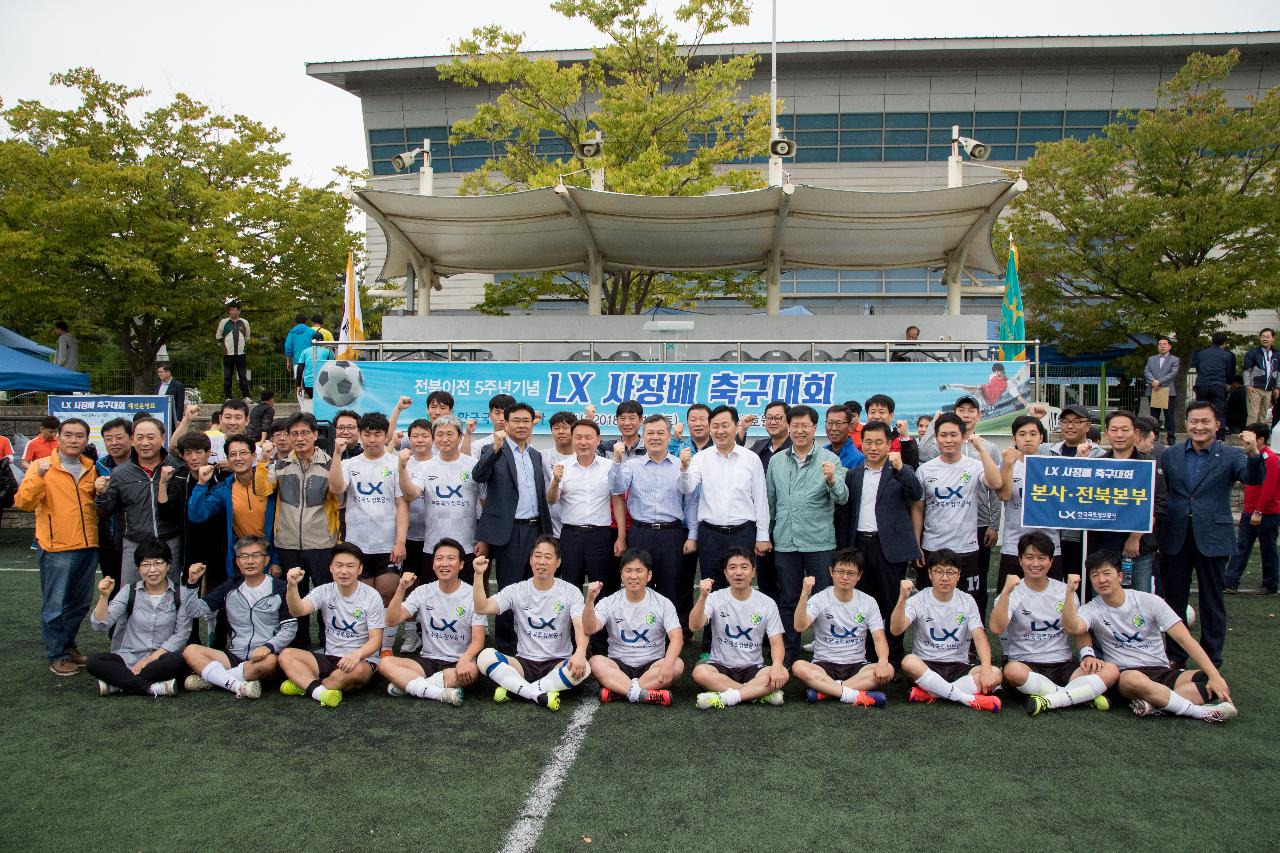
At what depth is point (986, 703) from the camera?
5055 mm

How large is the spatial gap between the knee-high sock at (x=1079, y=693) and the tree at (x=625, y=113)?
1189 cm

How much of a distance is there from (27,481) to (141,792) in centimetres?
273

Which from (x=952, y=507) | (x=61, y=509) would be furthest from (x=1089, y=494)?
(x=61, y=509)

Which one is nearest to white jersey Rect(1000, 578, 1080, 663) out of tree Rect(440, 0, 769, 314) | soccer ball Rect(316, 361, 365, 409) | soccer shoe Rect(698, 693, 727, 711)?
soccer shoe Rect(698, 693, 727, 711)

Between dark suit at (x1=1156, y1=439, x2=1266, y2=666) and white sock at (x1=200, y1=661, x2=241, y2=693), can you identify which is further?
dark suit at (x1=1156, y1=439, x2=1266, y2=666)

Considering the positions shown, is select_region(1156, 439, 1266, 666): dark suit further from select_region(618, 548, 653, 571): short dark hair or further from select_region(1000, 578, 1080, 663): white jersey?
select_region(618, 548, 653, 571): short dark hair

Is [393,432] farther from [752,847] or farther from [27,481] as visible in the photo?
[752,847]

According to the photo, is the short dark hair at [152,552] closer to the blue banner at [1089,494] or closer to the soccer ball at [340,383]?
the soccer ball at [340,383]

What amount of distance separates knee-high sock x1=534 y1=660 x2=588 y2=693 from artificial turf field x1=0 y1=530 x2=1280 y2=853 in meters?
0.12

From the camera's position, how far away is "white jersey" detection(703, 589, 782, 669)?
17.7 feet

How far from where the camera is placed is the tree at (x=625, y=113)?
16391 mm

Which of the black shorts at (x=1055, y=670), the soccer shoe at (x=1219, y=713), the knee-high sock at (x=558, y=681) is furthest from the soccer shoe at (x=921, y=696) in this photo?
the knee-high sock at (x=558, y=681)

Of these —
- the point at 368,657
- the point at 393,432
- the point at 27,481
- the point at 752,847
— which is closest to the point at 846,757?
the point at 752,847

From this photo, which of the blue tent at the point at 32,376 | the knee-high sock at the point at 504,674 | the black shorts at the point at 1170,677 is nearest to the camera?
the black shorts at the point at 1170,677
